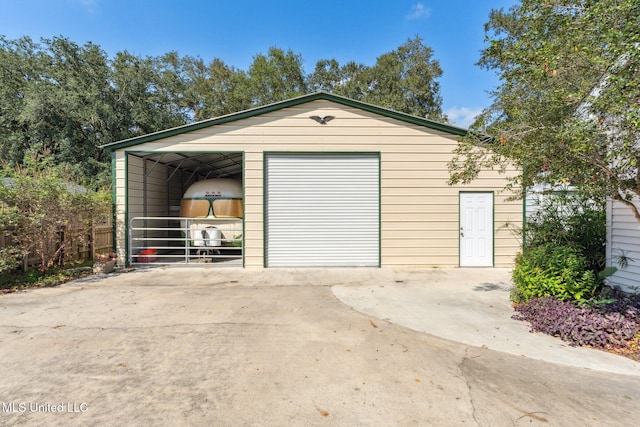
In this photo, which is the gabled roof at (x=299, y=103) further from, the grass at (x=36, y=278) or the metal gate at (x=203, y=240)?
the grass at (x=36, y=278)

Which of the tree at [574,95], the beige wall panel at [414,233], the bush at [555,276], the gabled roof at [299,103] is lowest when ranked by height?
the bush at [555,276]

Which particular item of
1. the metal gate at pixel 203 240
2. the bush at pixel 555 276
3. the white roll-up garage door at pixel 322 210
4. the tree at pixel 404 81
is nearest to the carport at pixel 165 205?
the metal gate at pixel 203 240

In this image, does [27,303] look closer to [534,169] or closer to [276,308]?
[276,308]

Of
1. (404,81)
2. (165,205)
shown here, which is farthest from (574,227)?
(404,81)

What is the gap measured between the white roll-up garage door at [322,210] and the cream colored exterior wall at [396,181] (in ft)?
0.82

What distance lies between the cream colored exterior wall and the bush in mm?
3125

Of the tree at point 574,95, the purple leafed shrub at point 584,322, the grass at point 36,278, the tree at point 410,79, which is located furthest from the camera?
the tree at point 410,79

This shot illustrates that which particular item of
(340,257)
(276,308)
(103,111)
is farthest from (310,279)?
(103,111)

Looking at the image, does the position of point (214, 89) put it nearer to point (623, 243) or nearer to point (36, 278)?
point (36, 278)

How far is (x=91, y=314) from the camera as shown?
4656 mm

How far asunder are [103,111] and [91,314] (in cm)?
1662

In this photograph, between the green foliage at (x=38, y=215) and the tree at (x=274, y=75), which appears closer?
the green foliage at (x=38, y=215)

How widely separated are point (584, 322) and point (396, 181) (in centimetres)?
504

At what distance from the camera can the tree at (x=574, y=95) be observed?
3.04 meters
